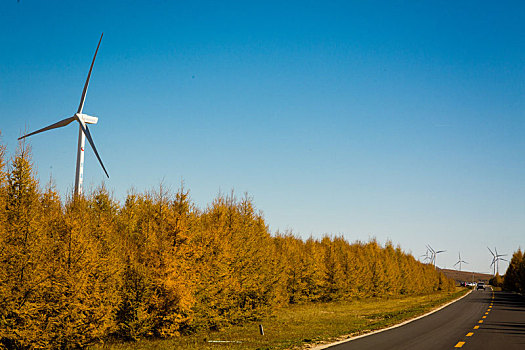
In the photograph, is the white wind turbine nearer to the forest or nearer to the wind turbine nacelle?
the wind turbine nacelle

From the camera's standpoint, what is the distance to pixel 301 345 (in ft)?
55.0

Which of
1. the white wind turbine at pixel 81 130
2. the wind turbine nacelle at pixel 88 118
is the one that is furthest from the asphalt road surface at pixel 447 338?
the wind turbine nacelle at pixel 88 118

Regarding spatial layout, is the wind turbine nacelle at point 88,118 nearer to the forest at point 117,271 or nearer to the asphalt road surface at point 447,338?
the forest at point 117,271

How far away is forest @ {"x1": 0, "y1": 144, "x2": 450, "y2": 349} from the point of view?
17594 millimetres

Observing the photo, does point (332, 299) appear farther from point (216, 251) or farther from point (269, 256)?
point (216, 251)

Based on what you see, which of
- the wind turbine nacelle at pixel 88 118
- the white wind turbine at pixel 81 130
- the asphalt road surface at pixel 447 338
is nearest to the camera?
the asphalt road surface at pixel 447 338

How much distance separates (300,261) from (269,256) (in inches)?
678

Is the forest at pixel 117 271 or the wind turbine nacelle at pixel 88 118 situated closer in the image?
the forest at pixel 117 271

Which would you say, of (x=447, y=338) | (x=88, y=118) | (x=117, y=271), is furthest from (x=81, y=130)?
(x=447, y=338)

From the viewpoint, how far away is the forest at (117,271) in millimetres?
17594

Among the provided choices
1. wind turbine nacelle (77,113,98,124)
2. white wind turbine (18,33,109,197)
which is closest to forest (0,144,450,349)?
white wind turbine (18,33,109,197)

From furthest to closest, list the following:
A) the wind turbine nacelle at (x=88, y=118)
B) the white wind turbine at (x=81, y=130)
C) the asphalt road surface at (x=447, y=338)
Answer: the wind turbine nacelle at (x=88, y=118) → the white wind turbine at (x=81, y=130) → the asphalt road surface at (x=447, y=338)

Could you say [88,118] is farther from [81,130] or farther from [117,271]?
[117,271]

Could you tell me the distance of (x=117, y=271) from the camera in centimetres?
2216
